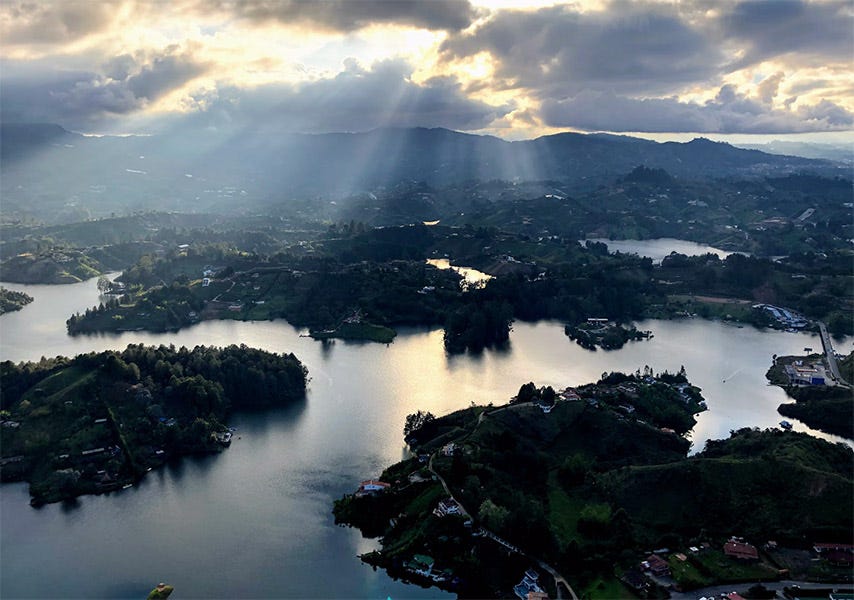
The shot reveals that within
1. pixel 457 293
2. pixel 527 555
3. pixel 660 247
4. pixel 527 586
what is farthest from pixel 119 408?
pixel 660 247

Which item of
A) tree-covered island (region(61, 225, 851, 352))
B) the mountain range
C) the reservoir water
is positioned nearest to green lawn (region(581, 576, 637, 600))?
the reservoir water

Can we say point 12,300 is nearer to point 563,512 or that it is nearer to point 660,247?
point 563,512

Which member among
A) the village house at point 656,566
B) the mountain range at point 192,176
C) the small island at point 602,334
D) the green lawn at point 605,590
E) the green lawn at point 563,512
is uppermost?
the mountain range at point 192,176

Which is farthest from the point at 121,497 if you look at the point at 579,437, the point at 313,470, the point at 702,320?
the point at 702,320

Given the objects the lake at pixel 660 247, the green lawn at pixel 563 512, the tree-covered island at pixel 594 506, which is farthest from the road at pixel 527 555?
the lake at pixel 660 247

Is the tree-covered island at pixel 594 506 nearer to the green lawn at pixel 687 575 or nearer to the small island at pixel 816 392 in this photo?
the green lawn at pixel 687 575

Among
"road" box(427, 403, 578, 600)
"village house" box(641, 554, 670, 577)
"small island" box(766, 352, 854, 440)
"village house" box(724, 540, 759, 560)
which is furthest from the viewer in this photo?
"small island" box(766, 352, 854, 440)

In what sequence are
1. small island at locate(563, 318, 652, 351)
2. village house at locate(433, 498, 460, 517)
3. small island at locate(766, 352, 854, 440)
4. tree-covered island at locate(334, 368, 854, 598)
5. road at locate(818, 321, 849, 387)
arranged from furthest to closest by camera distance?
1. small island at locate(563, 318, 652, 351)
2. road at locate(818, 321, 849, 387)
3. small island at locate(766, 352, 854, 440)
4. village house at locate(433, 498, 460, 517)
5. tree-covered island at locate(334, 368, 854, 598)

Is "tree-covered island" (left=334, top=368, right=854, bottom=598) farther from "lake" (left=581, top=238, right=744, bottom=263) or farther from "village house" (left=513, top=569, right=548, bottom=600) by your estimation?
"lake" (left=581, top=238, right=744, bottom=263)
